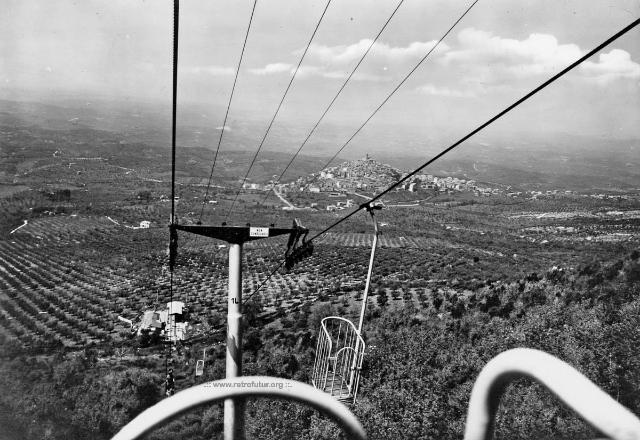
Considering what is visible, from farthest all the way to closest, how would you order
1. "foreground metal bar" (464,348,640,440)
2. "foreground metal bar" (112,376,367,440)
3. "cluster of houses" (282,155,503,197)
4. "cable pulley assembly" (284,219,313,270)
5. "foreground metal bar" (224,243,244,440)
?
"cluster of houses" (282,155,503,197) → "cable pulley assembly" (284,219,313,270) → "foreground metal bar" (224,243,244,440) → "foreground metal bar" (112,376,367,440) → "foreground metal bar" (464,348,640,440)

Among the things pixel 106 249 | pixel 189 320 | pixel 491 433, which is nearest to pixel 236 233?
pixel 491 433

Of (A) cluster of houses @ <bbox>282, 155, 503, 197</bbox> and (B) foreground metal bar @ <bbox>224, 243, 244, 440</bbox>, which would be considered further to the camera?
(A) cluster of houses @ <bbox>282, 155, 503, 197</bbox>

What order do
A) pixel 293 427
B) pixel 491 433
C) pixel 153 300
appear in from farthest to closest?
1. pixel 153 300
2. pixel 293 427
3. pixel 491 433

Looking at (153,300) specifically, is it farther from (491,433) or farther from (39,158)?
(39,158)

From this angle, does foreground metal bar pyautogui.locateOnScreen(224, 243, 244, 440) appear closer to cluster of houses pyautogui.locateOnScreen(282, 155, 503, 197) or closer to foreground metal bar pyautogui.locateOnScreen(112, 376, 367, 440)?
foreground metal bar pyautogui.locateOnScreen(112, 376, 367, 440)

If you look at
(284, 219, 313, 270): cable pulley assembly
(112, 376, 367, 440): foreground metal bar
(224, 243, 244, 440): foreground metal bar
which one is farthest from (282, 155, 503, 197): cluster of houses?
(112, 376, 367, 440): foreground metal bar
